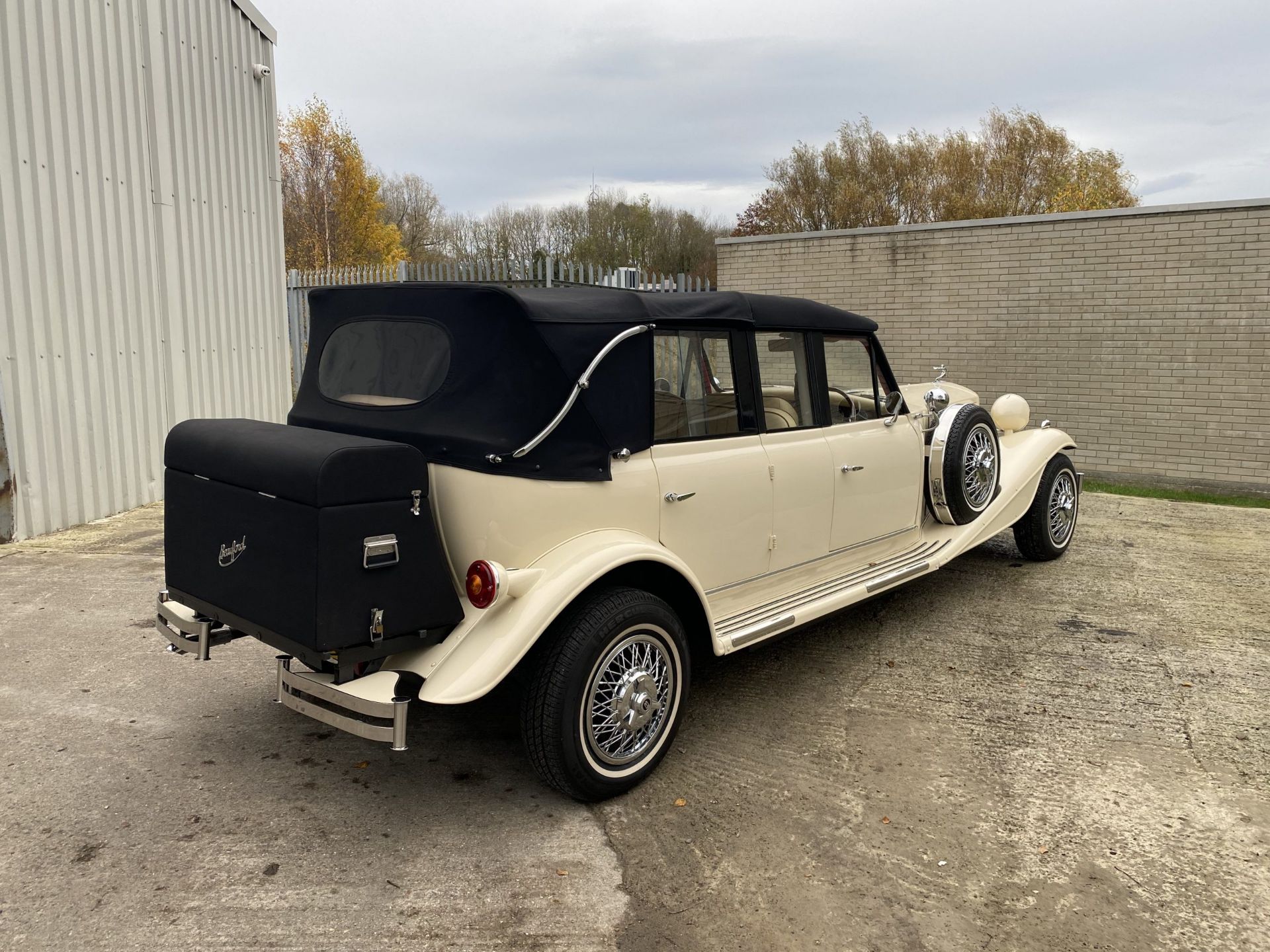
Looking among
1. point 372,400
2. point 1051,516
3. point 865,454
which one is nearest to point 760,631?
point 865,454

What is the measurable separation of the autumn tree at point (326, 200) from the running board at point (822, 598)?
30.4m

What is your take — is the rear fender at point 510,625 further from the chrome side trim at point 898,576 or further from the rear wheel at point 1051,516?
the rear wheel at point 1051,516

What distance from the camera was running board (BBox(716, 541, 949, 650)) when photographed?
12.9 ft

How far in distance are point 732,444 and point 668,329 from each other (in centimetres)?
62

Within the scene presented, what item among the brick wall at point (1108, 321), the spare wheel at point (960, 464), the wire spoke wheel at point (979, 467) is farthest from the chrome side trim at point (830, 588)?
the brick wall at point (1108, 321)

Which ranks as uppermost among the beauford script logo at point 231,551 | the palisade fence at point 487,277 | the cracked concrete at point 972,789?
the palisade fence at point 487,277

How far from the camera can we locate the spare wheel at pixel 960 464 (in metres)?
5.49

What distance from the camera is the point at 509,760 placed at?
12.3 ft

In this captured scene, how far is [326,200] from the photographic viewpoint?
108ft

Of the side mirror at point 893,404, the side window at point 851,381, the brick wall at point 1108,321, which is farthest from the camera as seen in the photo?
→ the brick wall at point 1108,321

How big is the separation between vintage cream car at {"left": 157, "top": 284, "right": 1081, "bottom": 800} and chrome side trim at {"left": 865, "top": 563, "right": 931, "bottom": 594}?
0.20m

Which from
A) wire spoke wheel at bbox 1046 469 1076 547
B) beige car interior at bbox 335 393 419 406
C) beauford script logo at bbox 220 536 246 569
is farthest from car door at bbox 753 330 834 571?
wire spoke wheel at bbox 1046 469 1076 547

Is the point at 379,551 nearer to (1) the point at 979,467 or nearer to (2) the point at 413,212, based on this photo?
(1) the point at 979,467

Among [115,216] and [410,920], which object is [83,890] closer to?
[410,920]
